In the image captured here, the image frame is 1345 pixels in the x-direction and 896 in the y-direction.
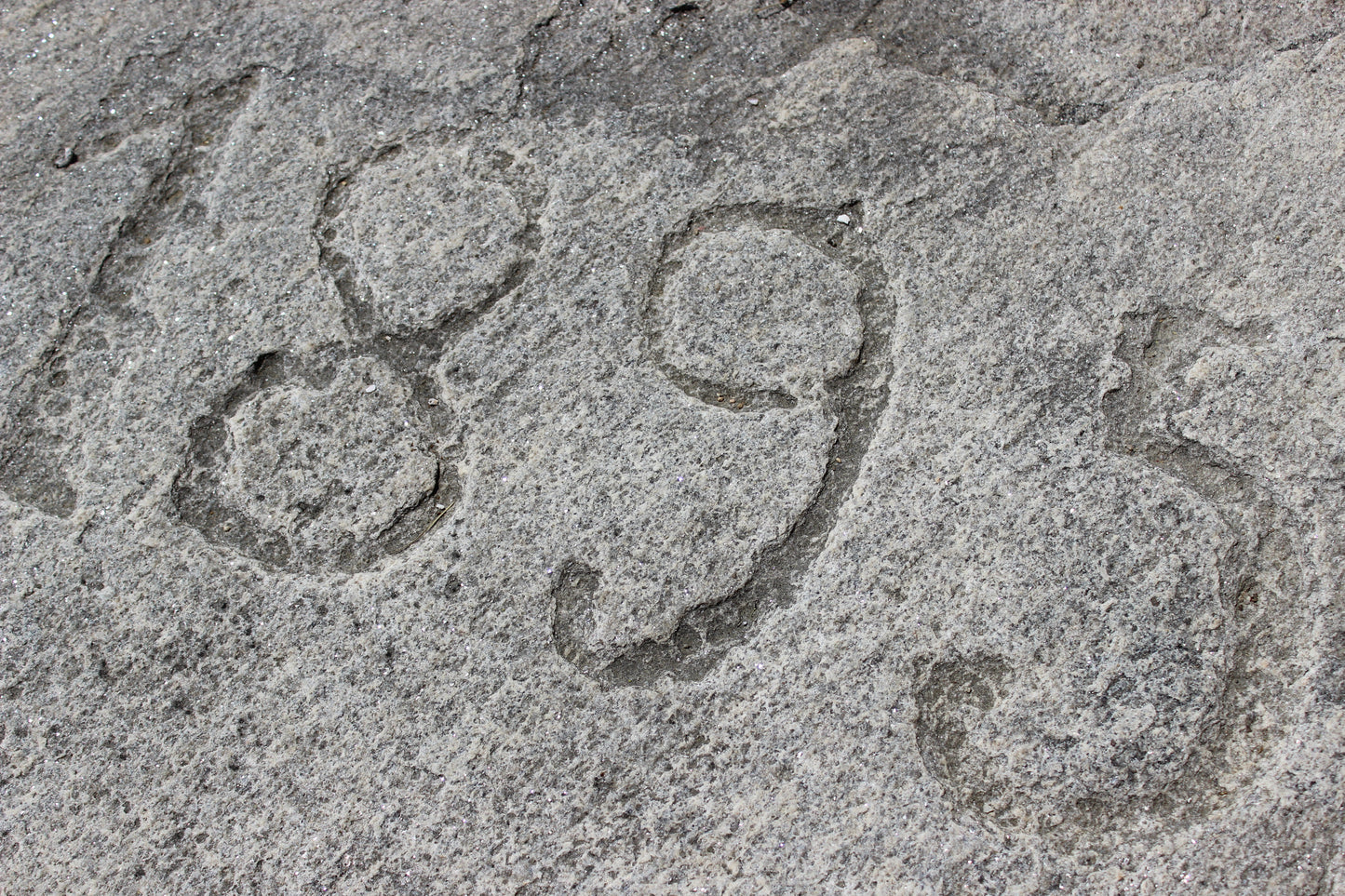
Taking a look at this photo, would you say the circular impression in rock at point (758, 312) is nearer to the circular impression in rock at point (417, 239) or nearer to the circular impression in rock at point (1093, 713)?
the circular impression in rock at point (417, 239)

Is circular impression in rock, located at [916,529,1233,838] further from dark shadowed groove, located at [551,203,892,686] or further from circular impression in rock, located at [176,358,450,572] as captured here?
circular impression in rock, located at [176,358,450,572]

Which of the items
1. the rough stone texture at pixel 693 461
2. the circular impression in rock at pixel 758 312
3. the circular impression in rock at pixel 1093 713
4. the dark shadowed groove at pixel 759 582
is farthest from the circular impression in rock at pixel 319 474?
the circular impression in rock at pixel 1093 713

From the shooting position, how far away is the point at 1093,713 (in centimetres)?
99

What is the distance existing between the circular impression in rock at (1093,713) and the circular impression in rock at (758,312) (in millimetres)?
362

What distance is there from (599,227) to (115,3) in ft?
2.73

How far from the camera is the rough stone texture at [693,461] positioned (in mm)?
986

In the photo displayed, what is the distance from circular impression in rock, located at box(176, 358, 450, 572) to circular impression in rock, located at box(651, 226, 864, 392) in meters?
0.32

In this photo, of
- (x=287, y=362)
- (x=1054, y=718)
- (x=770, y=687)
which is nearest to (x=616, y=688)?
(x=770, y=687)

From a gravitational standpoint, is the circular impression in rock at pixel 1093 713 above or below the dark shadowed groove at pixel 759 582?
below

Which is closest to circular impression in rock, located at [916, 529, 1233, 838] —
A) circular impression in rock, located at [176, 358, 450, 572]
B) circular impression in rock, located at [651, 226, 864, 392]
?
circular impression in rock, located at [651, 226, 864, 392]

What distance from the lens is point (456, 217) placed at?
4.14 ft

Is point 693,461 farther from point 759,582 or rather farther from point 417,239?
point 417,239

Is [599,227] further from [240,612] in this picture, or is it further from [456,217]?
[240,612]

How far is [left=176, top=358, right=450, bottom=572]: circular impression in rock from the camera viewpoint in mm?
1113
